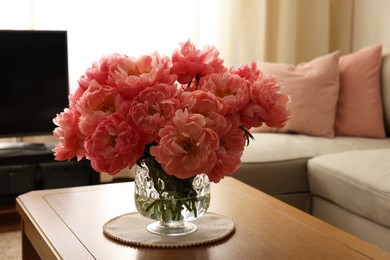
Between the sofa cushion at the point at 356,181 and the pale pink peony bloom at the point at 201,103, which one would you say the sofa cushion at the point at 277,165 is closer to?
the sofa cushion at the point at 356,181

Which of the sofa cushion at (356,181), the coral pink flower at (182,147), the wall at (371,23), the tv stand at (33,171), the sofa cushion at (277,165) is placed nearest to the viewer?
the coral pink flower at (182,147)

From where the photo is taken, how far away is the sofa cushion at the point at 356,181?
2.37 m

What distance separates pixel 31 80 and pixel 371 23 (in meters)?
2.45

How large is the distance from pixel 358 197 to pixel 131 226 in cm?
117

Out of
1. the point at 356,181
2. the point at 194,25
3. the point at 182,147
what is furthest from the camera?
the point at 194,25

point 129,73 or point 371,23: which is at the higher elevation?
point 371,23

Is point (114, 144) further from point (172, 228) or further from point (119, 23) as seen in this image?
point (119, 23)

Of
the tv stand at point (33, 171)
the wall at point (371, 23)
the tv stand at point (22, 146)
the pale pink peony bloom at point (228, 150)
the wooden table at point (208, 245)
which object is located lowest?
the tv stand at point (33, 171)

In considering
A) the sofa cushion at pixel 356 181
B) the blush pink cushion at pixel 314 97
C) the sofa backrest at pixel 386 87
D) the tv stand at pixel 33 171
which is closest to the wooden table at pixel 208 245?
the sofa cushion at pixel 356 181

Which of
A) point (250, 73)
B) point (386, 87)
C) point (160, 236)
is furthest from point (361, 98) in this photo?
point (160, 236)

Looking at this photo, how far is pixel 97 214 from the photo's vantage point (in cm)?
182

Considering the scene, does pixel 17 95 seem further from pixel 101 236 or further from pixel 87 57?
pixel 101 236

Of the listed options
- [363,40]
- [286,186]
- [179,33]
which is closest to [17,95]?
[179,33]

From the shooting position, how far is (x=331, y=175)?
2.67 m
